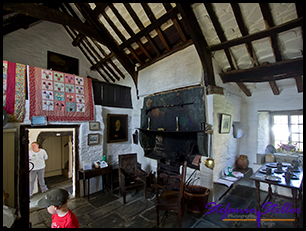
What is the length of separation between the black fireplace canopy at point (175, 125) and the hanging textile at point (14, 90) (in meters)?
2.91

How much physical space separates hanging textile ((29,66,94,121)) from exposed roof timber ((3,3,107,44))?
1.12 meters

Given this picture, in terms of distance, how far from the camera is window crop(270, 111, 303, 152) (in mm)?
4344

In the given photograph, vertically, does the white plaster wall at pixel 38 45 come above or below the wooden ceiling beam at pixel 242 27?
above

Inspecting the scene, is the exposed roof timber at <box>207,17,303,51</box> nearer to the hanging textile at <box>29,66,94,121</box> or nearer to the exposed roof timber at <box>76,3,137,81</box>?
the exposed roof timber at <box>76,3,137,81</box>

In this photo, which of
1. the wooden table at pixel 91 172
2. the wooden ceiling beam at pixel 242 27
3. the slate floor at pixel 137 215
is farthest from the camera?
the wooden table at pixel 91 172

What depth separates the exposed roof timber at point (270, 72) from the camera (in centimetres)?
318

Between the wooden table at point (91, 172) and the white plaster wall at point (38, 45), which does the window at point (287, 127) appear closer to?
the wooden table at point (91, 172)

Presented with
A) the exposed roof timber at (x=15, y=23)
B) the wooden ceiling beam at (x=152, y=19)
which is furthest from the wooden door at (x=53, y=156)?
the wooden ceiling beam at (x=152, y=19)

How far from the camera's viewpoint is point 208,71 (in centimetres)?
378

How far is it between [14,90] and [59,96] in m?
0.86

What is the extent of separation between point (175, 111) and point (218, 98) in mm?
1114

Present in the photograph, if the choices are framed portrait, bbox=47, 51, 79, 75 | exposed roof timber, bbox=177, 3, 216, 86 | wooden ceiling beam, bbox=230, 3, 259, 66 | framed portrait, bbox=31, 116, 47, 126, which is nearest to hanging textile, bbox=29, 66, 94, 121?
framed portrait, bbox=31, 116, 47, 126

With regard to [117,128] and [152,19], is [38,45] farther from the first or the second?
[152,19]

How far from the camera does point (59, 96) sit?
13.5 ft
